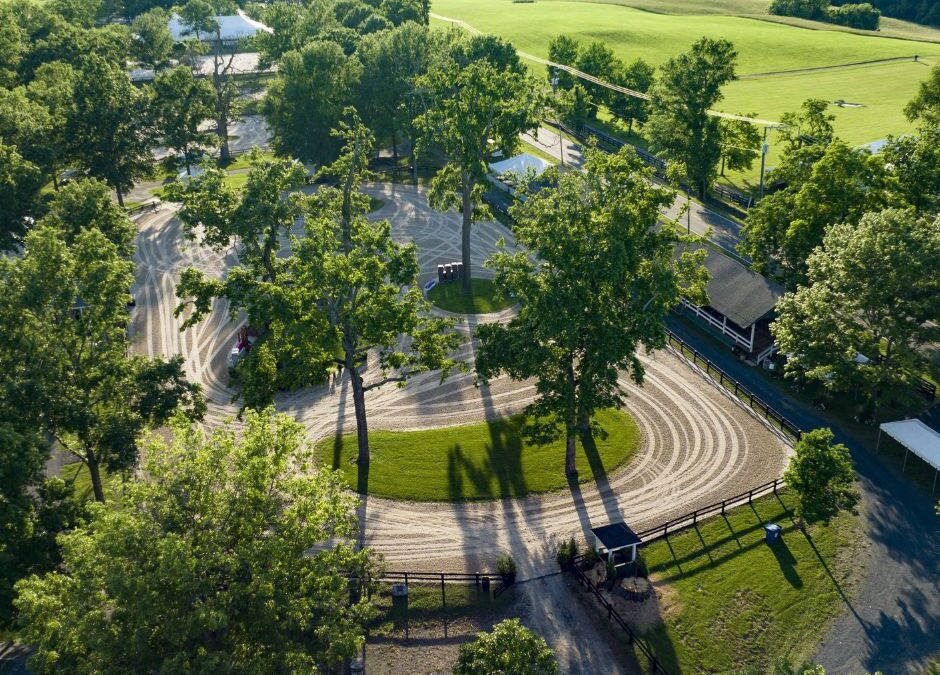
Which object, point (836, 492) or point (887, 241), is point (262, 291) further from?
point (887, 241)

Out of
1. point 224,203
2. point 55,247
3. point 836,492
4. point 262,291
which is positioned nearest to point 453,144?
point 224,203

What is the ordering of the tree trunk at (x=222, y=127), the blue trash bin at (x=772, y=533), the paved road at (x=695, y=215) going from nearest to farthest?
the blue trash bin at (x=772, y=533), the paved road at (x=695, y=215), the tree trunk at (x=222, y=127)

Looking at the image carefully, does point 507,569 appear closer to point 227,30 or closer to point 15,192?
point 15,192

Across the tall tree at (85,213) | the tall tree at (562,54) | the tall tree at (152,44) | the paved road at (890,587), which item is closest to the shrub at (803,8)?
the tall tree at (562,54)

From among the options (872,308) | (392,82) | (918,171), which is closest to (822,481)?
(872,308)

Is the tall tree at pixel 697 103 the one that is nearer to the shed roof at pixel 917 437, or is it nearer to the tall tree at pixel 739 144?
the tall tree at pixel 739 144

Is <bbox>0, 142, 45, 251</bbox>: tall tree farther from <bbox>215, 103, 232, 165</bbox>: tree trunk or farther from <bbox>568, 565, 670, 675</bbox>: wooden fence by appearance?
<bbox>568, 565, 670, 675</bbox>: wooden fence
